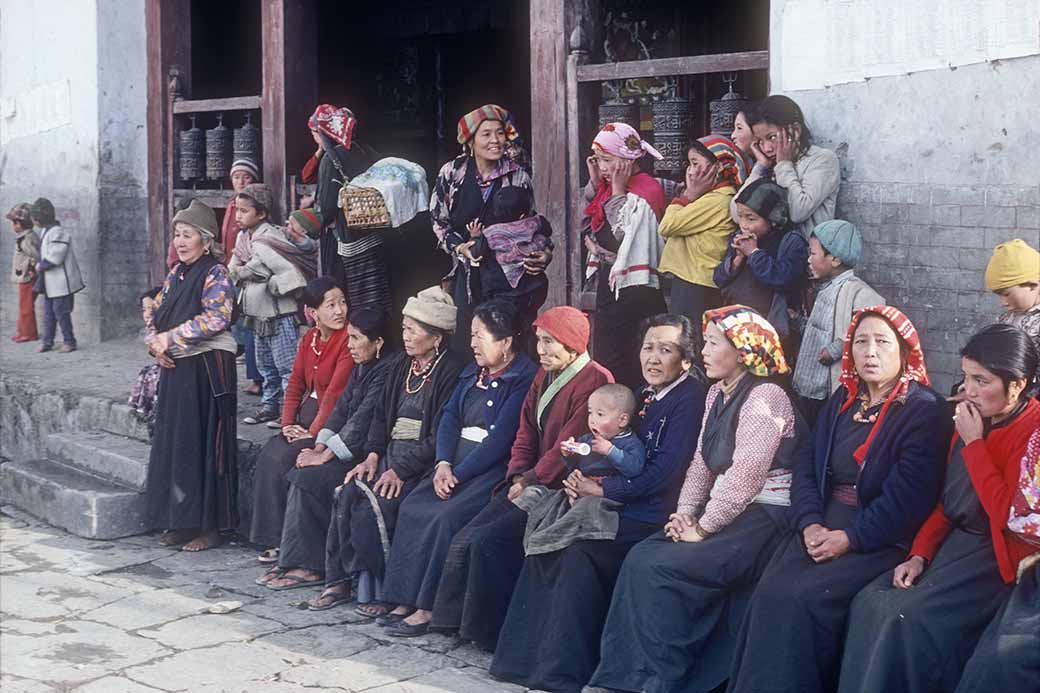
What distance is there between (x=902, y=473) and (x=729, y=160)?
2.10m

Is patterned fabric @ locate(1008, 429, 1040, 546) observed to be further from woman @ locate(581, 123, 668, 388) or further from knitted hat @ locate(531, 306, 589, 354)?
woman @ locate(581, 123, 668, 388)

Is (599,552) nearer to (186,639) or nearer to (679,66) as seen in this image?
(186,639)

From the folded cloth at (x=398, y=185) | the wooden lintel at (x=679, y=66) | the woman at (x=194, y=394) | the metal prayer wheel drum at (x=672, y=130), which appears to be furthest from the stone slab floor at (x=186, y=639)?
the wooden lintel at (x=679, y=66)

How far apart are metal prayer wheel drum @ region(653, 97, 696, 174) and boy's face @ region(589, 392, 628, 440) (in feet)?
6.57

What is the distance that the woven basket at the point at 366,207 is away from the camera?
7617mm

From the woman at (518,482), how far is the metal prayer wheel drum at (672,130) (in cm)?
160

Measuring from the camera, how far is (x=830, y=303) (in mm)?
5414

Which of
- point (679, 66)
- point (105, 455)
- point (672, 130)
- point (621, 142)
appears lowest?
point (105, 455)

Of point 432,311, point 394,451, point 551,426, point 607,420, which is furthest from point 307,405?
point 607,420

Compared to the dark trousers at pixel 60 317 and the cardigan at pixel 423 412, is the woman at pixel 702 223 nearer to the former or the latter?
the cardigan at pixel 423 412

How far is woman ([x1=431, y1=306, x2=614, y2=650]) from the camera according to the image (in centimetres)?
542

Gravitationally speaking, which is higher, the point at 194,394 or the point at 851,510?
the point at 194,394

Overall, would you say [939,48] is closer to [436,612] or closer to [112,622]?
[436,612]

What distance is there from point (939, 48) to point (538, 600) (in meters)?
2.71
